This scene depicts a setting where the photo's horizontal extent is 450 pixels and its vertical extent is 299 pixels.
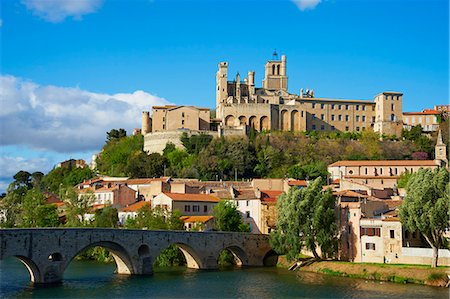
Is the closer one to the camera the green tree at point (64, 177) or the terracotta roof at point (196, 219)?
the terracotta roof at point (196, 219)

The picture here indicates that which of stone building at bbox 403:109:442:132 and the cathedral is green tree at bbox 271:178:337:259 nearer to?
the cathedral

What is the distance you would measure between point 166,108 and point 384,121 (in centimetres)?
3576

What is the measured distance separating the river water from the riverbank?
1058 mm

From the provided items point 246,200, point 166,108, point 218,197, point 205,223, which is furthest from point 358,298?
point 166,108

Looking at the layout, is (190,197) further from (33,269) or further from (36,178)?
(36,178)

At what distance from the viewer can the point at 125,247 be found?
48.8m

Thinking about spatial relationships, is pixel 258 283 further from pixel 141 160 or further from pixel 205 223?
pixel 141 160

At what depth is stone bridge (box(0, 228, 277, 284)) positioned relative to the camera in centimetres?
4191

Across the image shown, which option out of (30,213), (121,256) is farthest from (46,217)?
(121,256)

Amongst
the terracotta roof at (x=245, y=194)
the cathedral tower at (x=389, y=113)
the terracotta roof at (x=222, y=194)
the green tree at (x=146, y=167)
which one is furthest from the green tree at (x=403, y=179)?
the green tree at (x=146, y=167)

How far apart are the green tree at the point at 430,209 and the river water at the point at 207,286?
4.33m

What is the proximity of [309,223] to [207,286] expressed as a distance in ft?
38.9

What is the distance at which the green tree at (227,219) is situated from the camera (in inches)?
2402

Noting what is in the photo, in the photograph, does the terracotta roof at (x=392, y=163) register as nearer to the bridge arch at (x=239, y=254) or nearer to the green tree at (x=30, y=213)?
the bridge arch at (x=239, y=254)
